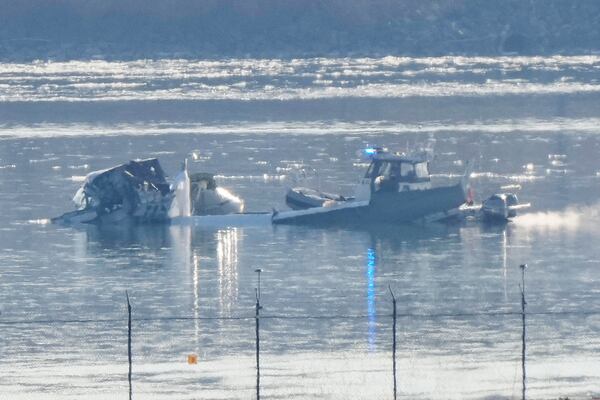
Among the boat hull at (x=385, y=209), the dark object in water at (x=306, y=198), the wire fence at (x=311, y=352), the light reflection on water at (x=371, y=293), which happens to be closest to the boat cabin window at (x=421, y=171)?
the boat hull at (x=385, y=209)

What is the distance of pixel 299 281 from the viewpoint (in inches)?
2106

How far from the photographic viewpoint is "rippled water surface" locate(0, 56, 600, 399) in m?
40.1

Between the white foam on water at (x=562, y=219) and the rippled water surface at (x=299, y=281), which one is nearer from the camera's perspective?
the rippled water surface at (x=299, y=281)

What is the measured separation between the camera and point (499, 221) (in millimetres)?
68062

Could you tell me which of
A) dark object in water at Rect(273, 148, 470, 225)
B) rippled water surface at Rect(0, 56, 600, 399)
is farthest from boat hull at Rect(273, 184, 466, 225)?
rippled water surface at Rect(0, 56, 600, 399)

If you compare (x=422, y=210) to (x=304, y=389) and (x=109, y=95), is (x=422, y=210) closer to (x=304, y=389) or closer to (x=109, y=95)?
(x=304, y=389)

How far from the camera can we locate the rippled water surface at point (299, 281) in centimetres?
4012

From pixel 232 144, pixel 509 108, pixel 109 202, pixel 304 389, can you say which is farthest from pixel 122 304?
pixel 509 108

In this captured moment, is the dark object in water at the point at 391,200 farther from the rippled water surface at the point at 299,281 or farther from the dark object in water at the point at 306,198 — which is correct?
the dark object in water at the point at 306,198

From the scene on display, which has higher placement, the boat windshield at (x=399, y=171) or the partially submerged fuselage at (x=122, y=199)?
the boat windshield at (x=399, y=171)

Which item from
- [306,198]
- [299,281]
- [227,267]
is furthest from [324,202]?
[299,281]

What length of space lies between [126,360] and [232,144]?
62.9 m

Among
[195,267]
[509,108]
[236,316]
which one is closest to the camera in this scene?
[236,316]

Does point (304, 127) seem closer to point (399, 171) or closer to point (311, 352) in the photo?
point (399, 171)
